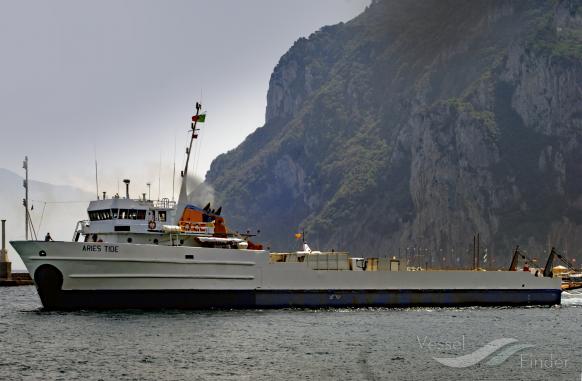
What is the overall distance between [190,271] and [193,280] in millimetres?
646

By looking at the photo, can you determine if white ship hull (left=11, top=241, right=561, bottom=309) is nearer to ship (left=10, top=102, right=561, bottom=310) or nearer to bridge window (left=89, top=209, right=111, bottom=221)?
Result: ship (left=10, top=102, right=561, bottom=310)

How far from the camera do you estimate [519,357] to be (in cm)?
3941

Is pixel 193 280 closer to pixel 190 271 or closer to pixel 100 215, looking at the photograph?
pixel 190 271

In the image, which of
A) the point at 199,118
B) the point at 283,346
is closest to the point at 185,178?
the point at 199,118

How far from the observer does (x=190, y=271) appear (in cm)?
5094

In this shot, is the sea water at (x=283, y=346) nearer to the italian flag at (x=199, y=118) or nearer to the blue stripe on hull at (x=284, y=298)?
the blue stripe on hull at (x=284, y=298)

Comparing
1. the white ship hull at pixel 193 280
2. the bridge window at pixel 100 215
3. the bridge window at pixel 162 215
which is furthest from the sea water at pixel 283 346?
the bridge window at pixel 100 215

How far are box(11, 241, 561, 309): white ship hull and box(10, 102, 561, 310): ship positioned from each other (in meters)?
0.06

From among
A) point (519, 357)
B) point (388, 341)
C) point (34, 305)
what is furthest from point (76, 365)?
point (34, 305)

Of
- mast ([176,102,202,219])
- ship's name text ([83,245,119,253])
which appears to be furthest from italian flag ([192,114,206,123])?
ship's name text ([83,245,119,253])

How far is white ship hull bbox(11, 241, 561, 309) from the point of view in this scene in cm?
4925

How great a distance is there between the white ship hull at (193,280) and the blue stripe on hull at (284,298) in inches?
2.4

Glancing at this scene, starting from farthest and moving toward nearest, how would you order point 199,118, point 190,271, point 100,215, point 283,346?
point 199,118, point 100,215, point 190,271, point 283,346

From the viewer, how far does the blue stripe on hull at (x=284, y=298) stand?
4969 cm
